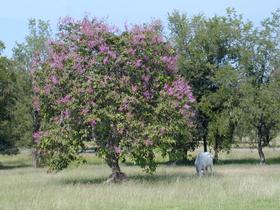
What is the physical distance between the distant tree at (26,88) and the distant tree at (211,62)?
12.1 metres

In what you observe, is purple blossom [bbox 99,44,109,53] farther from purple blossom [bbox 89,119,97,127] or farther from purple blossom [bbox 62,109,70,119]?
purple blossom [bbox 89,119,97,127]

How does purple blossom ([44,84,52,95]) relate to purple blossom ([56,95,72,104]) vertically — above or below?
above

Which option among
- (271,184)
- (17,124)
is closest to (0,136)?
(17,124)

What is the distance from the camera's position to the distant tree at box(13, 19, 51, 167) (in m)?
47.9

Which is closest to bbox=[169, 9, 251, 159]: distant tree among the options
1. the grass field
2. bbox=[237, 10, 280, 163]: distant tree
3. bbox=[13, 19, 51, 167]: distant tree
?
bbox=[237, 10, 280, 163]: distant tree

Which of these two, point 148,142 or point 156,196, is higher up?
point 148,142

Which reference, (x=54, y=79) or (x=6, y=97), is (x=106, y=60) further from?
(x=6, y=97)

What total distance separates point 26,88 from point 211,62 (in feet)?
55.2

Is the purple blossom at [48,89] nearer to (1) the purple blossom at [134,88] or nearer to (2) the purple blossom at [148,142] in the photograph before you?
(1) the purple blossom at [134,88]

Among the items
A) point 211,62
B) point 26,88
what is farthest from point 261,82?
point 26,88

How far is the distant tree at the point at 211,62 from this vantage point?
4456 cm

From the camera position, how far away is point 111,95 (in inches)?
912

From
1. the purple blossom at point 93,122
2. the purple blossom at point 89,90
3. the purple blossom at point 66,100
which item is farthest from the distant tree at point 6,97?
the purple blossom at point 89,90

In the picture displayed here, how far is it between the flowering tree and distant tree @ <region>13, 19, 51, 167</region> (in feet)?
75.8
